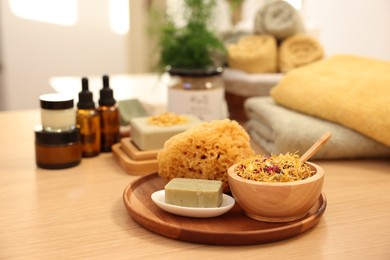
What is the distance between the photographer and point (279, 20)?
1.28 metres

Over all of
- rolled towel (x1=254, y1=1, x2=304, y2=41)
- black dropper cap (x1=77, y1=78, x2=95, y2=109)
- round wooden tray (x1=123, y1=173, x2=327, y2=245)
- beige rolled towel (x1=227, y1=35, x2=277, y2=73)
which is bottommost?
round wooden tray (x1=123, y1=173, x2=327, y2=245)

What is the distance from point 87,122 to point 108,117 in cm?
5

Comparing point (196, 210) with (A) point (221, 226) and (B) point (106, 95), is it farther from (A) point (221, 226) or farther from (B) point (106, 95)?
(B) point (106, 95)

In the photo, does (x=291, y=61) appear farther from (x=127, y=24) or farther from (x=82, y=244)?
(x=127, y=24)

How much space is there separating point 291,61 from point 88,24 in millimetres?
1853

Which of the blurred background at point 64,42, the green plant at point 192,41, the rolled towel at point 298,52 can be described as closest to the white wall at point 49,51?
the blurred background at point 64,42

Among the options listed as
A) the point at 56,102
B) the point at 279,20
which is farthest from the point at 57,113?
the point at 279,20

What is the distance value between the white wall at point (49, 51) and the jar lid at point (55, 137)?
6.45 feet

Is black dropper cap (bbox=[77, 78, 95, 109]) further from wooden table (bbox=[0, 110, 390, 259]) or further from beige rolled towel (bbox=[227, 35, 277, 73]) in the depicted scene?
beige rolled towel (bbox=[227, 35, 277, 73])

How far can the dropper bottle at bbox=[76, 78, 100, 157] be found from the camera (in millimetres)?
958

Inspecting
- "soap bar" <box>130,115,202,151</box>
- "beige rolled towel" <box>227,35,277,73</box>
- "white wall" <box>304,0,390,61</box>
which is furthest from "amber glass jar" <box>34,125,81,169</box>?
"white wall" <box>304,0,390,61</box>

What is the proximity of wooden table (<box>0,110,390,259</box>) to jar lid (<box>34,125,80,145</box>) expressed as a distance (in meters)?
0.05

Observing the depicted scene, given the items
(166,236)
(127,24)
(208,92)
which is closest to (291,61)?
(208,92)

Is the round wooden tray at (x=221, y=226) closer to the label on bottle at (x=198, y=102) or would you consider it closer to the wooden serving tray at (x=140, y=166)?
the wooden serving tray at (x=140, y=166)
